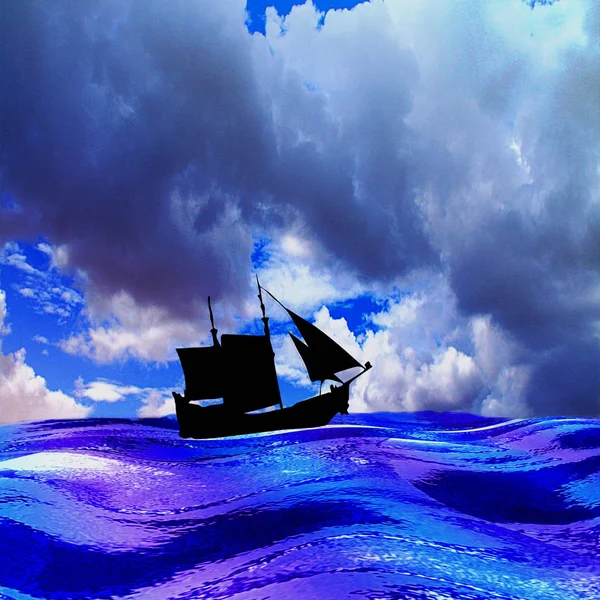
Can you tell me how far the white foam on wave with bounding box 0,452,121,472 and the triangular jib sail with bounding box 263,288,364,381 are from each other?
974 cm

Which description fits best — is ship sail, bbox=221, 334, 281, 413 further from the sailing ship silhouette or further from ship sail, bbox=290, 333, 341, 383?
ship sail, bbox=290, 333, 341, 383

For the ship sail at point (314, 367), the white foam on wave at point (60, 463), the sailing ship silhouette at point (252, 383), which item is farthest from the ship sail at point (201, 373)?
the white foam on wave at point (60, 463)

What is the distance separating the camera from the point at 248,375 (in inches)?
655

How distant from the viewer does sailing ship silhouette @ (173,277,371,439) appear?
613 inches

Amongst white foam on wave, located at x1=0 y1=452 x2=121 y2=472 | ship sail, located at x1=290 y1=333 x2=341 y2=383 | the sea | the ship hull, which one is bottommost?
the sea

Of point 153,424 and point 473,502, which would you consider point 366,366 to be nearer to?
point 153,424

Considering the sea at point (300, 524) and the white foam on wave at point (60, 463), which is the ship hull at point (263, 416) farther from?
the white foam on wave at point (60, 463)

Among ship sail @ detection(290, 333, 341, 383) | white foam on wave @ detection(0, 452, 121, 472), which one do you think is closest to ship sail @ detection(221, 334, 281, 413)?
ship sail @ detection(290, 333, 341, 383)

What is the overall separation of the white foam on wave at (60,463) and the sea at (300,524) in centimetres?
4

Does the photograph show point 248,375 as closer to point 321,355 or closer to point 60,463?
point 321,355

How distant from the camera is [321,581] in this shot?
9.81 feet

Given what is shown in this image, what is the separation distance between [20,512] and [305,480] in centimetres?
280

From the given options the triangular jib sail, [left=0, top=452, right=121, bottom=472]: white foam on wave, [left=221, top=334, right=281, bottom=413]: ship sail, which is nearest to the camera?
[left=0, top=452, right=121, bottom=472]: white foam on wave

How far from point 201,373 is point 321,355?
13.4ft
